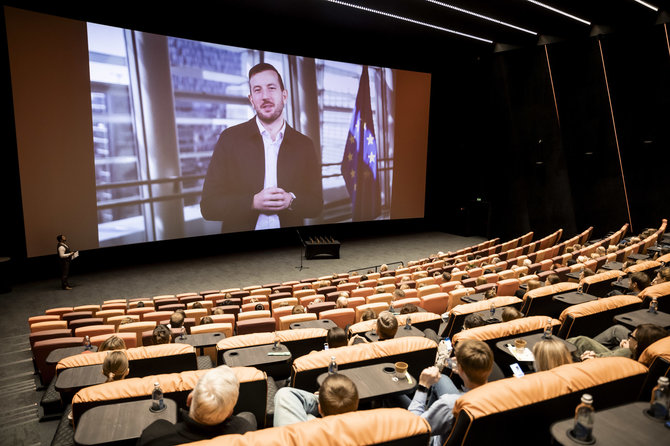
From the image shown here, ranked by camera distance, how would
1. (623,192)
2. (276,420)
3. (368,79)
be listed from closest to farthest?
(276,420)
(623,192)
(368,79)

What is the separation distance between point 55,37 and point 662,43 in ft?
57.6

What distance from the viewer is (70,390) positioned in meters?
3.39

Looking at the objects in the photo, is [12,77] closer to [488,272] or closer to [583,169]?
[488,272]

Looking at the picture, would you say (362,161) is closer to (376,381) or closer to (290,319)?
(290,319)

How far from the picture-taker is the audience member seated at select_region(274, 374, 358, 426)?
2383 mm

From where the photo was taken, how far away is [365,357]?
3.34 meters

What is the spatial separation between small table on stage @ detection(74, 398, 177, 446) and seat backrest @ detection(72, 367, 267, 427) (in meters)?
0.17

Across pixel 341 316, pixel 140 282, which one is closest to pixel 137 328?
pixel 341 316

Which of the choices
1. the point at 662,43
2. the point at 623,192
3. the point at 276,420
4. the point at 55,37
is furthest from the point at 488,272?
the point at 55,37

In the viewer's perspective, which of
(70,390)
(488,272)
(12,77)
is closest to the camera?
(70,390)

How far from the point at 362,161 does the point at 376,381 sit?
15.3 m

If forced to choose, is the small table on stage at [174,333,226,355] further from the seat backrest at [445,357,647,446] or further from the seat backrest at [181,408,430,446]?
the seat backrest at [445,357,647,446]

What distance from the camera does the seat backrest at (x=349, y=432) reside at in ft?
6.39

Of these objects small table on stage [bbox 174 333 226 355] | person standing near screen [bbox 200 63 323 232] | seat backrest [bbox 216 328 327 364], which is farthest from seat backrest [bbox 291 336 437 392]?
person standing near screen [bbox 200 63 323 232]
